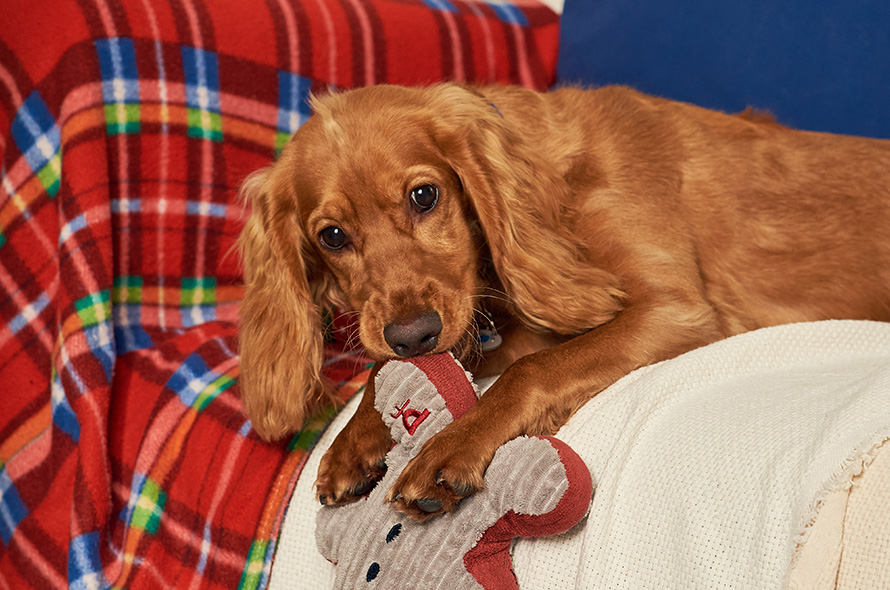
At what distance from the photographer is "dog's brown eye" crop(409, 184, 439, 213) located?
63.0 inches

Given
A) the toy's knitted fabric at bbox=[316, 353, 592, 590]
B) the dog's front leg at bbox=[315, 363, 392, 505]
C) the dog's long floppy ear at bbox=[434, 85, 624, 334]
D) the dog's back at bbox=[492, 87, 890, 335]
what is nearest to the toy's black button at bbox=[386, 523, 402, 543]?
the toy's knitted fabric at bbox=[316, 353, 592, 590]

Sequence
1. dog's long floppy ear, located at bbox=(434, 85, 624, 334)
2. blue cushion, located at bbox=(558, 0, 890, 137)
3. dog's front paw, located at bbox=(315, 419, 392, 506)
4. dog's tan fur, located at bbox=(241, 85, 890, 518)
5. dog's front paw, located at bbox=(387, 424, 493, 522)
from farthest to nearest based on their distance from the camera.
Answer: blue cushion, located at bbox=(558, 0, 890, 137) → dog's long floppy ear, located at bbox=(434, 85, 624, 334) → dog's tan fur, located at bbox=(241, 85, 890, 518) → dog's front paw, located at bbox=(315, 419, 392, 506) → dog's front paw, located at bbox=(387, 424, 493, 522)

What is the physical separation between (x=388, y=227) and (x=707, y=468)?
816 millimetres

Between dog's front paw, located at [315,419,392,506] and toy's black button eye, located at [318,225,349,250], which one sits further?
toy's black button eye, located at [318,225,349,250]

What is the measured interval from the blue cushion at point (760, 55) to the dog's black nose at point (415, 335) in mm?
1455

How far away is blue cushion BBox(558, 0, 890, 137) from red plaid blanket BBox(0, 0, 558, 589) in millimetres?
1060

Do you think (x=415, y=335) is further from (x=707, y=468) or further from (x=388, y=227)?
(x=707, y=468)

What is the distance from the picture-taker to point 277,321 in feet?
5.62

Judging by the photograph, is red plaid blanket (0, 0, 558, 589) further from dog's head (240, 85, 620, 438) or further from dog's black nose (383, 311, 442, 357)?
dog's black nose (383, 311, 442, 357)

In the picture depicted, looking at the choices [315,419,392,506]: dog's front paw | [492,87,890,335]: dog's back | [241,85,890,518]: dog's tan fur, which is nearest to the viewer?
[315,419,392,506]: dog's front paw

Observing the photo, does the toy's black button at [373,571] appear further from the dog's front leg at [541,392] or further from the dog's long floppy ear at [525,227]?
the dog's long floppy ear at [525,227]

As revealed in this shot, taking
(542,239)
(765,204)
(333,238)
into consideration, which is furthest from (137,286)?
(765,204)

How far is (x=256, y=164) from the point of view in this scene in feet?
7.38

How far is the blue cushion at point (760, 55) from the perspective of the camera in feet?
6.70
